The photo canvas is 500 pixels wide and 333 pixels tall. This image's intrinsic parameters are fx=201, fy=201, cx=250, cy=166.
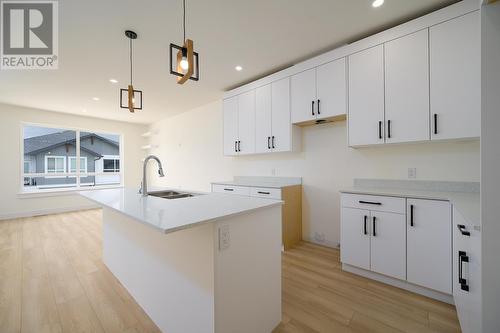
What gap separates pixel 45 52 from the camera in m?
2.66

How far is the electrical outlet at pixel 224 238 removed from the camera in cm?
113

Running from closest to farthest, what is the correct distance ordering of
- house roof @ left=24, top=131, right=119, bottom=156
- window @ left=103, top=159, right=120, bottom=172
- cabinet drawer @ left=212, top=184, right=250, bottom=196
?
1. cabinet drawer @ left=212, top=184, right=250, bottom=196
2. house roof @ left=24, top=131, right=119, bottom=156
3. window @ left=103, top=159, right=120, bottom=172

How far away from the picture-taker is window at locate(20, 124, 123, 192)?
522cm

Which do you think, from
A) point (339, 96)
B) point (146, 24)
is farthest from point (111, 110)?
point (339, 96)

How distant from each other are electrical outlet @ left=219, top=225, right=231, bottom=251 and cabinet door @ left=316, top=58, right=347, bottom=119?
2.13 m

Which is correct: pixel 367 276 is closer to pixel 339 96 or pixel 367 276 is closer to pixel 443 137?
pixel 443 137

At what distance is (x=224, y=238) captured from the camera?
1.15 meters

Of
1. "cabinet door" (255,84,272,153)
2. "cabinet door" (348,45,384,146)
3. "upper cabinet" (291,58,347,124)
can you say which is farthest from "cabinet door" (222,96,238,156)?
"cabinet door" (348,45,384,146)

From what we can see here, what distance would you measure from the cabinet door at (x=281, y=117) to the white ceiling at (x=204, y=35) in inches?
13.6

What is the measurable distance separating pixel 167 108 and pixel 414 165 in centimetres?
517

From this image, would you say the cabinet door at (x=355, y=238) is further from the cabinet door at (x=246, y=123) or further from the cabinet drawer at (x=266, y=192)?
the cabinet door at (x=246, y=123)
